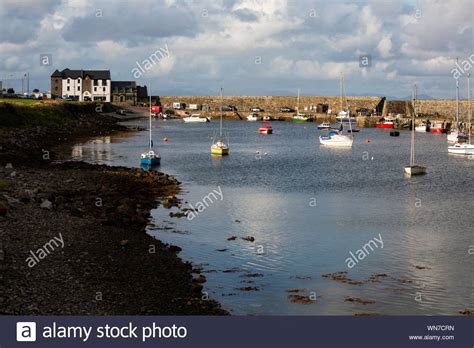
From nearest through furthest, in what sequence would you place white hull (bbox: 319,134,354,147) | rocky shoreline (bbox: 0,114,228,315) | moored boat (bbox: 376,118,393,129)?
rocky shoreline (bbox: 0,114,228,315)
white hull (bbox: 319,134,354,147)
moored boat (bbox: 376,118,393,129)

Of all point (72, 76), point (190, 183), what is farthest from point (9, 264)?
point (72, 76)

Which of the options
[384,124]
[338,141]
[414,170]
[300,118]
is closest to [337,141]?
[338,141]

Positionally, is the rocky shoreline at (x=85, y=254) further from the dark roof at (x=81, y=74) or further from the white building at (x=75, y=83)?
the dark roof at (x=81, y=74)

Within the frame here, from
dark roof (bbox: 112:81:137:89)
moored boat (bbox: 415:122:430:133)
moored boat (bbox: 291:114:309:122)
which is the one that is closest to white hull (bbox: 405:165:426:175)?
moored boat (bbox: 415:122:430:133)

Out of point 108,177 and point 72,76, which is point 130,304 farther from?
point 72,76

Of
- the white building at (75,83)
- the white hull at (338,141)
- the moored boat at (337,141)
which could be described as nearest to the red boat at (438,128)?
the moored boat at (337,141)

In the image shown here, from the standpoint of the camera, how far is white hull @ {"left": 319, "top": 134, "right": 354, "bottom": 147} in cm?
9475

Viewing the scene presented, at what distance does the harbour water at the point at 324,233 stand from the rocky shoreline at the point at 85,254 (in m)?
1.59

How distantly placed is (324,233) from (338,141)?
62.6m

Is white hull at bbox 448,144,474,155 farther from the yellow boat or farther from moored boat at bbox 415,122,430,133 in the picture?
moored boat at bbox 415,122,430,133

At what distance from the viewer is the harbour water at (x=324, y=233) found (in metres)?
23.4

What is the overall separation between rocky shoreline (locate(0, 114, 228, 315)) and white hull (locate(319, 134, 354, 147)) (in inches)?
2114

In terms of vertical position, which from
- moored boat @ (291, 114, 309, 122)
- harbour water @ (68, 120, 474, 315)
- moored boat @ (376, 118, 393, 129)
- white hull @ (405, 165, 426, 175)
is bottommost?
harbour water @ (68, 120, 474, 315)

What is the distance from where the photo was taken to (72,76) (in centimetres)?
17725
